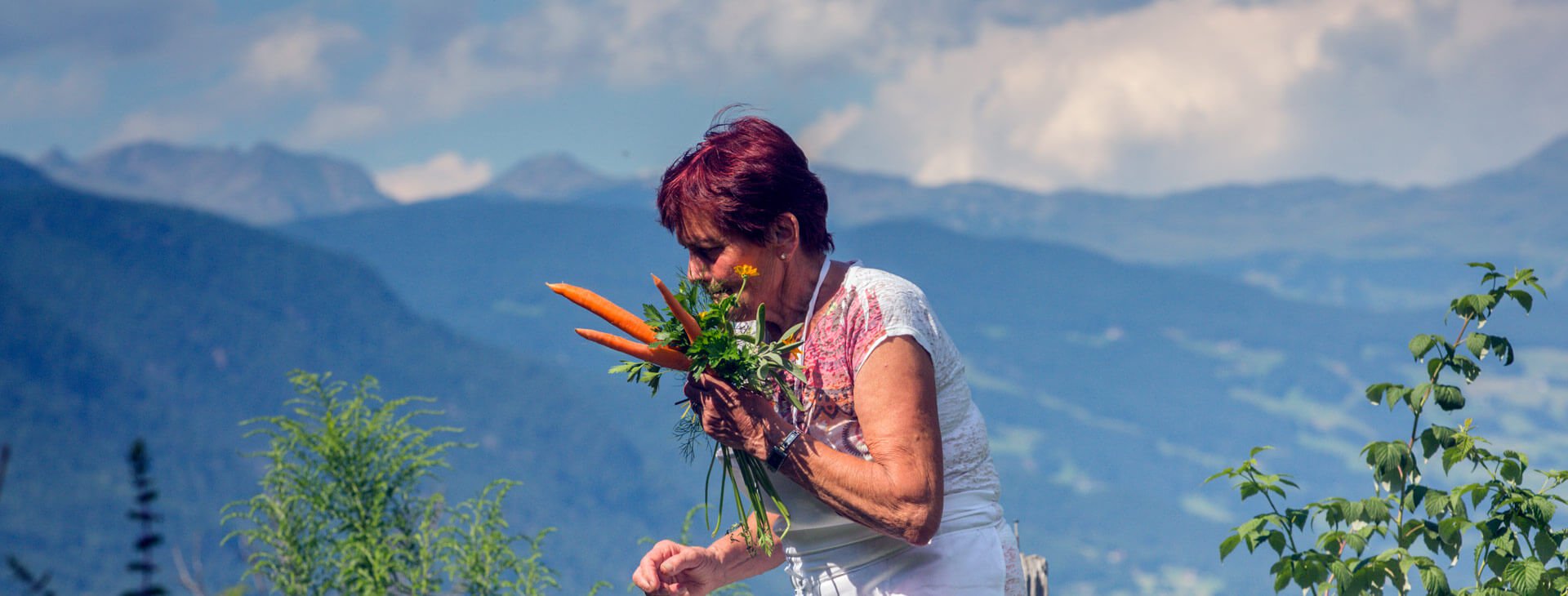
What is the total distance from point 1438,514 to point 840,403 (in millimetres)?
1665

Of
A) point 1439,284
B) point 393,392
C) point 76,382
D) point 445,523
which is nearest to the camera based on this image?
point 445,523

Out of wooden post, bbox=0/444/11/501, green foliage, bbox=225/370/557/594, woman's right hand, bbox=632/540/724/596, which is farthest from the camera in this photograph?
green foliage, bbox=225/370/557/594

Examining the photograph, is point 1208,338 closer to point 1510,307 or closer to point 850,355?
point 1510,307

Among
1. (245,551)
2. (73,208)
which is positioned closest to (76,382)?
(73,208)

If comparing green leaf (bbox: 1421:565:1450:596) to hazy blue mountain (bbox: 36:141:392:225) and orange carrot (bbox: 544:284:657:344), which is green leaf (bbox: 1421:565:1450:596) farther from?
hazy blue mountain (bbox: 36:141:392:225)

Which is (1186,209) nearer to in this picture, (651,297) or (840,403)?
(651,297)

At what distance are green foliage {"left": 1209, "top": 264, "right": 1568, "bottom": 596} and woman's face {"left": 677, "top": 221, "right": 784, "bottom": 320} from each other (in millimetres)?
1209

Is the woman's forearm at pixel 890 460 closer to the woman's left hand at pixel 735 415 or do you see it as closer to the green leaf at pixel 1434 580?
the woman's left hand at pixel 735 415

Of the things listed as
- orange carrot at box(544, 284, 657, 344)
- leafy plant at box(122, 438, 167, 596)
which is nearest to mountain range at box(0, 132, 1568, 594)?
orange carrot at box(544, 284, 657, 344)

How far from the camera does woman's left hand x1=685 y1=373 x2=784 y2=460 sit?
1502 millimetres

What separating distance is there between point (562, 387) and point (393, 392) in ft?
61.7

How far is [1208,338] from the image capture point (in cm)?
14038

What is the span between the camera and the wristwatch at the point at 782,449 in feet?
4.91

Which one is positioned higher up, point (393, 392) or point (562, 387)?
point (562, 387)
